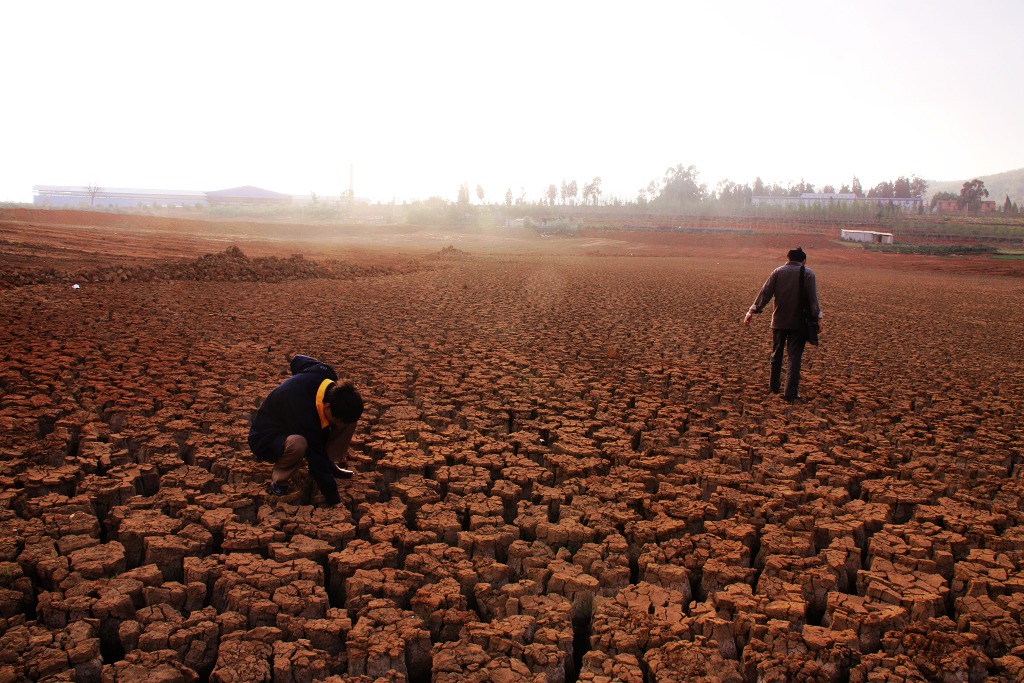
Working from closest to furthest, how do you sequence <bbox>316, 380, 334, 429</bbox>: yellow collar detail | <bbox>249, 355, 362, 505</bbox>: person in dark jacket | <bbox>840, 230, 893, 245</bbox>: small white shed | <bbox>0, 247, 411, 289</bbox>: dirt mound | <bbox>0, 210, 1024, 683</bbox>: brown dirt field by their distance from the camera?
1. <bbox>0, 210, 1024, 683</bbox>: brown dirt field
2. <bbox>249, 355, 362, 505</bbox>: person in dark jacket
3. <bbox>316, 380, 334, 429</bbox>: yellow collar detail
4. <bbox>0, 247, 411, 289</bbox>: dirt mound
5. <bbox>840, 230, 893, 245</bbox>: small white shed

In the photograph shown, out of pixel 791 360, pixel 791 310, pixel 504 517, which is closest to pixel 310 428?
pixel 504 517

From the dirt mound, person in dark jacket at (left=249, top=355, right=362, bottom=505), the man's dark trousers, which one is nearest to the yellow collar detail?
person in dark jacket at (left=249, top=355, right=362, bottom=505)

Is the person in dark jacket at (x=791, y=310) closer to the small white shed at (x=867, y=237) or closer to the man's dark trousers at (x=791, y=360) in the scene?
the man's dark trousers at (x=791, y=360)

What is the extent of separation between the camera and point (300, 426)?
4.41 meters

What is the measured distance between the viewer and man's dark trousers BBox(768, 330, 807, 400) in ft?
24.5

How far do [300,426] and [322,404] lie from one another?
0.19 m

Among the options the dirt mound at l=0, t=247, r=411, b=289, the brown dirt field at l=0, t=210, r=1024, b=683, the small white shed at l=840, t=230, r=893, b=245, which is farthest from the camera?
the small white shed at l=840, t=230, r=893, b=245

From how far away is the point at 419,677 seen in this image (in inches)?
120

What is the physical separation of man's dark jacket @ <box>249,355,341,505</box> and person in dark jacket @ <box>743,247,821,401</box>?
5.05 meters

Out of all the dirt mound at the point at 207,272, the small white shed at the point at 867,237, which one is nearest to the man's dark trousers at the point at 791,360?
the dirt mound at the point at 207,272

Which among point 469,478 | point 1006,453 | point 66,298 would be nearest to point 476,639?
point 469,478

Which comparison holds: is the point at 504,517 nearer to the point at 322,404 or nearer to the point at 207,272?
the point at 322,404

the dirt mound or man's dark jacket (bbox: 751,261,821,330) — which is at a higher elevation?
man's dark jacket (bbox: 751,261,821,330)

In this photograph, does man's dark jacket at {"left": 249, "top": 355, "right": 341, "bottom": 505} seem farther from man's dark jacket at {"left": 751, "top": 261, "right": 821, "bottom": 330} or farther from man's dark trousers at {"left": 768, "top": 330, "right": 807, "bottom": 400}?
man's dark jacket at {"left": 751, "top": 261, "right": 821, "bottom": 330}
